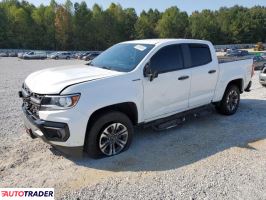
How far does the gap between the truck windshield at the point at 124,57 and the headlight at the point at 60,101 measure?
1.17 meters

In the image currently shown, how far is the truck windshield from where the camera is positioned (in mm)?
5266

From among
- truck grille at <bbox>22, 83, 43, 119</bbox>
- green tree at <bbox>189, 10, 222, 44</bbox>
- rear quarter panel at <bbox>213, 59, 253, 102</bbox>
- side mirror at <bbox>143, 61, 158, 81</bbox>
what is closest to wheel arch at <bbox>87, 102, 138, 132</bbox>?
side mirror at <bbox>143, 61, 158, 81</bbox>

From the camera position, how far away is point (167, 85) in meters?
5.45

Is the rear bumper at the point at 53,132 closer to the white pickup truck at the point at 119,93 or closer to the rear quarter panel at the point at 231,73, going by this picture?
the white pickup truck at the point at 119,93

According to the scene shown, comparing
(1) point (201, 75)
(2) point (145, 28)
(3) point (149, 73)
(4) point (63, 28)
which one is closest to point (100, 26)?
(4) point (63, 28)

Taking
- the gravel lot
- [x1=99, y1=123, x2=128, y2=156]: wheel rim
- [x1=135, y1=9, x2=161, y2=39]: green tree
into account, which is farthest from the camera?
[x1=135, y1=9, x2=161, y2=39]: green tree

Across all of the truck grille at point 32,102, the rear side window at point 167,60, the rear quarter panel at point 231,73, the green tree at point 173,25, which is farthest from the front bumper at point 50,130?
the green tree at point 173,25

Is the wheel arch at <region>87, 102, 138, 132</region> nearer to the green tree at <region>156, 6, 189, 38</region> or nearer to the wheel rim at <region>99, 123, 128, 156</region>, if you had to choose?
the wheel rim at <region>99, 123, 128, 156</region>

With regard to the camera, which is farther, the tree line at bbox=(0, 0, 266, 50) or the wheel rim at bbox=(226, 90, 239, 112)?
the tree line at bbox=(0, 0, 266, 50)

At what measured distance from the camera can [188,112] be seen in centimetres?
610

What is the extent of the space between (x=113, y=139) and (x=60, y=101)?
1.15 metres

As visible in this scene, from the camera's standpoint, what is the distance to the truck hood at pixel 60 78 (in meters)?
4.44

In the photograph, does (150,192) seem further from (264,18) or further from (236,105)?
(264,18)

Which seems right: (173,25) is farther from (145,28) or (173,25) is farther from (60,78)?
(60,78)
